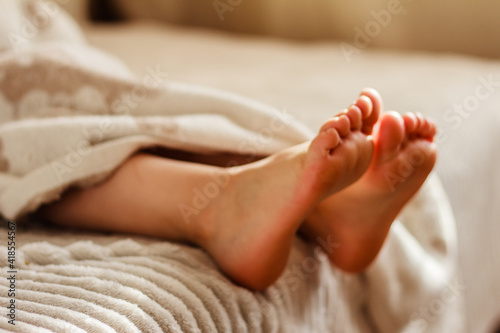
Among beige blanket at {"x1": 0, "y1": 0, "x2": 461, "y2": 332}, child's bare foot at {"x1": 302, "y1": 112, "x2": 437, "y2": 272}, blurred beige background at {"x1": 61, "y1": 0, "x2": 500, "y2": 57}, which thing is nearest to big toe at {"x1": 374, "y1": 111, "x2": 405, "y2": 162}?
child's bare foot at {"x1": 302, "y1": 112, "x2": 437, "y2": 272}

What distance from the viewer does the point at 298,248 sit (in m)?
0.66

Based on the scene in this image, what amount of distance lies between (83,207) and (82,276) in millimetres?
148

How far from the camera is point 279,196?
0.56m

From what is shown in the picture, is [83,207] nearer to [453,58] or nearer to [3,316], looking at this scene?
[3,316]

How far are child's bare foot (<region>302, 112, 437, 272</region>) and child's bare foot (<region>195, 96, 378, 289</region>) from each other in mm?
38

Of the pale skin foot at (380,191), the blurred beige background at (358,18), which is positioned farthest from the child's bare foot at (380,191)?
the blurred beige background at (358,18)

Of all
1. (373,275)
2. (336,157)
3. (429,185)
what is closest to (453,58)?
(429,185)

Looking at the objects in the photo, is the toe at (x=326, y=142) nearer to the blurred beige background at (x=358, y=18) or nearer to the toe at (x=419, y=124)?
the toe at (x=419, y=124)

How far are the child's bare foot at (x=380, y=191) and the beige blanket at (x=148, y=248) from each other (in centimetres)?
5

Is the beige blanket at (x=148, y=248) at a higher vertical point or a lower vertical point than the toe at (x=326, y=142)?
lower

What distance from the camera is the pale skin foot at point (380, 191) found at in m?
0.61

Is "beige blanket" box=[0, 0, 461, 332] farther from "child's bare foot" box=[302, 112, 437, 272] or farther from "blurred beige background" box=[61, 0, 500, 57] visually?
"blurred beige background" box=[61, 0, 500, 57]

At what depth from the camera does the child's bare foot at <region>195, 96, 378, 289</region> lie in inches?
21.2

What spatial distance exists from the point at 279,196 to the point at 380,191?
13 centimetres
